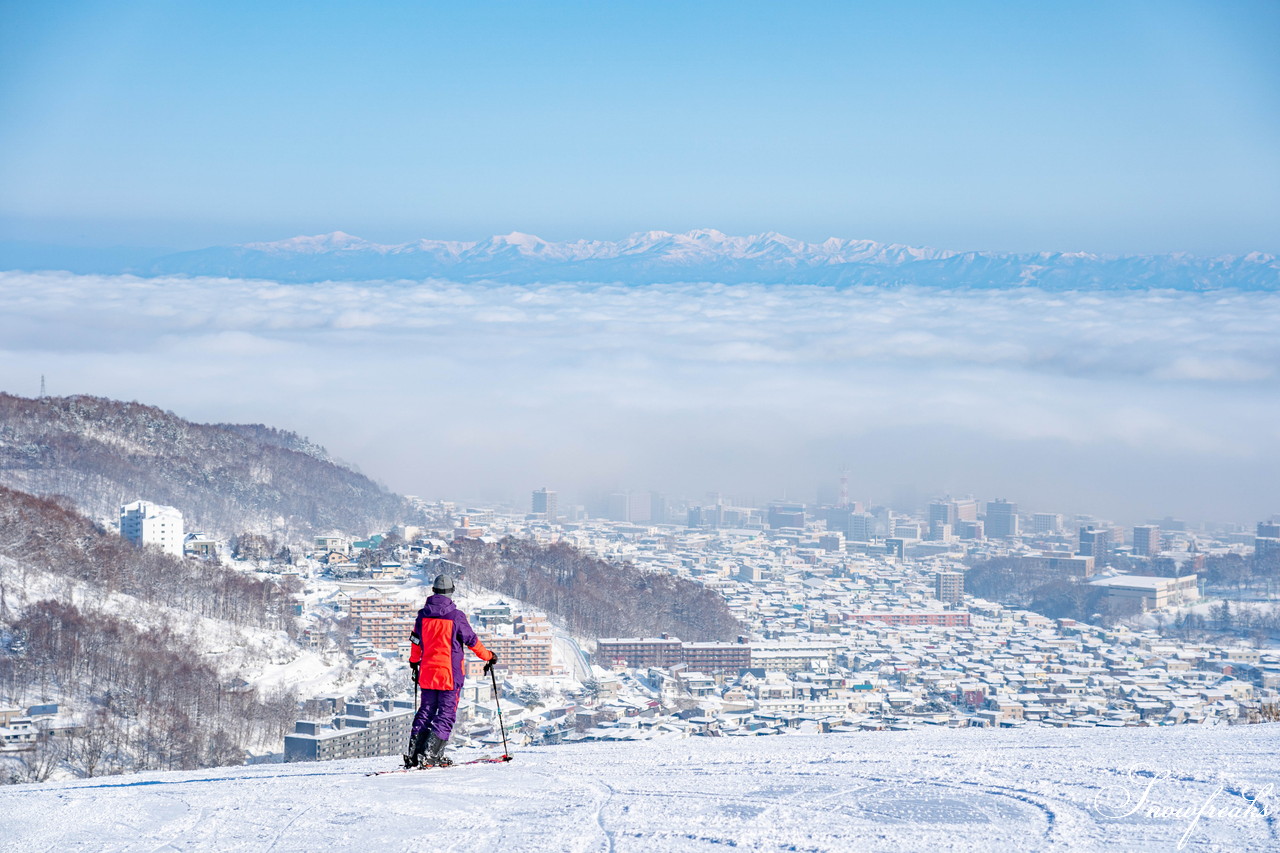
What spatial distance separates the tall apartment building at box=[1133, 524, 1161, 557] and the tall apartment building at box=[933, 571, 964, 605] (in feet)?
39.7

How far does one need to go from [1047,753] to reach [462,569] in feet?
127

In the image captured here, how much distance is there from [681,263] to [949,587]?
102296 millimetres

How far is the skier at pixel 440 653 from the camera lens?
494cm

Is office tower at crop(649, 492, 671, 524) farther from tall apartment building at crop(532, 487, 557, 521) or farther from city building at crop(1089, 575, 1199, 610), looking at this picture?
city building at crop(1089, 575, 1199, 610)

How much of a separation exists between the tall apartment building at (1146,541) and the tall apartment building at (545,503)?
34.9 metres

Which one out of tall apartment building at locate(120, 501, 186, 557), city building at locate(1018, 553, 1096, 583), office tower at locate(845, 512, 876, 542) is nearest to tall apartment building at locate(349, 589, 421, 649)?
tall apartment building at locate(120, 501, 186, 557)

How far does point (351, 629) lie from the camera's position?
32.7m

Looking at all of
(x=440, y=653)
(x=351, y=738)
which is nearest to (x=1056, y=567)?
(x=351, y=738)

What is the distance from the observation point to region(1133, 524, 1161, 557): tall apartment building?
192ft

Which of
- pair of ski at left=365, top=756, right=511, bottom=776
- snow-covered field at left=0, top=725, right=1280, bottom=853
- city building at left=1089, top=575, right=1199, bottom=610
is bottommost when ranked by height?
city building at left=1089, top=575, right=1199, bottom=610

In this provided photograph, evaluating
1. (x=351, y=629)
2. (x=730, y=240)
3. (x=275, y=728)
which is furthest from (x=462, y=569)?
(x=730, y=240)

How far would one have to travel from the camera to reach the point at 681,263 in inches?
5856

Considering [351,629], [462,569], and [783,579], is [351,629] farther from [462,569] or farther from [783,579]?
[783,579]

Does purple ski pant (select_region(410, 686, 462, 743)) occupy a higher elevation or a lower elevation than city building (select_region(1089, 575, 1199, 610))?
higher
